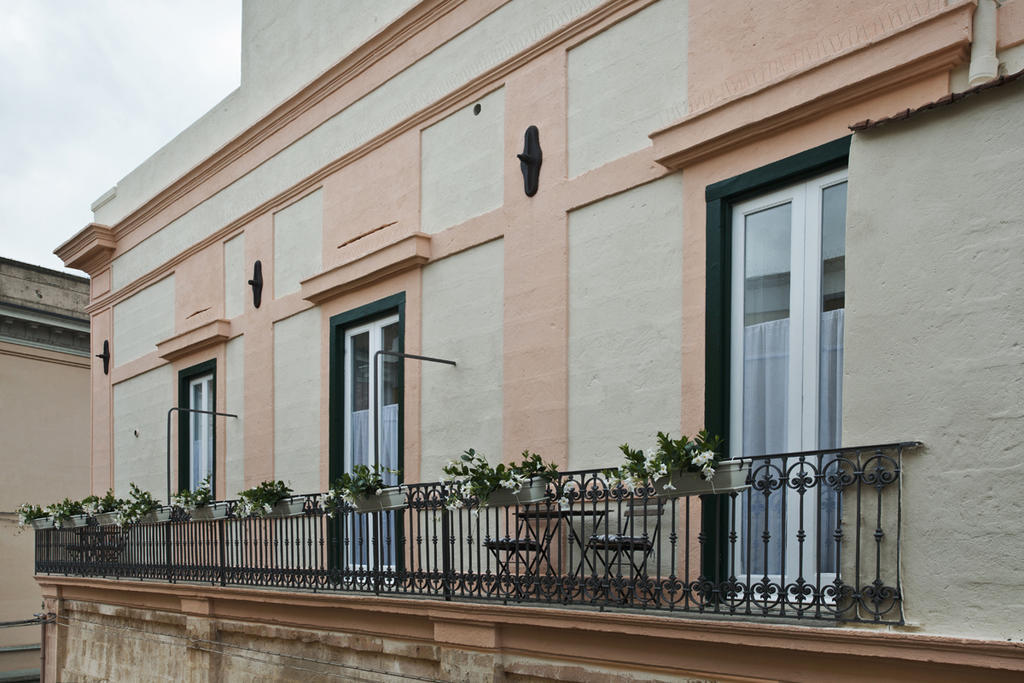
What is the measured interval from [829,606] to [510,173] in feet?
16.4

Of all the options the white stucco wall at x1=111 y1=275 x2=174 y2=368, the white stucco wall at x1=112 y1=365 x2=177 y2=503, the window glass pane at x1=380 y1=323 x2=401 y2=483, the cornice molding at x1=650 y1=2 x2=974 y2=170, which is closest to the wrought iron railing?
the window glass pane at x1=380 y1=323 x2=401 y2=483

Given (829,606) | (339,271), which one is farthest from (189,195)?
(829,606)

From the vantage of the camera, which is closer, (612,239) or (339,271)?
(612,239)

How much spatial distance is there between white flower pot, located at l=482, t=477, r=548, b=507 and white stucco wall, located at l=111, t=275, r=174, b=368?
9135 mm

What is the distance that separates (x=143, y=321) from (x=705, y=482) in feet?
40.0

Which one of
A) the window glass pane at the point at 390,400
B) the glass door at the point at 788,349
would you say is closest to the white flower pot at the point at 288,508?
the window glass pane at the point at 390,400

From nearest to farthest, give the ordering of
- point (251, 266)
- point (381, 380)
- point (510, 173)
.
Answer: point (510, 173) < point (381, 380) < point (251, 266)

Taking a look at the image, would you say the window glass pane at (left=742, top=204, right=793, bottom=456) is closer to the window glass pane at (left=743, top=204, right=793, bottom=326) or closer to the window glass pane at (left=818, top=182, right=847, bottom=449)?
the window glass pane at (left=743, top=204, right=793, bottom=326)

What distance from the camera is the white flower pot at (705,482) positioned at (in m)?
6.25

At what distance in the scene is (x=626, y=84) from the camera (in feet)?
27.7

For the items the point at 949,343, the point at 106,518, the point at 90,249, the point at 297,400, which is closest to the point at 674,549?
the point at 949,343

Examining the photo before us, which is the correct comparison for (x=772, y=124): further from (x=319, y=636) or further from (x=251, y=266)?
(x=251, y=266)

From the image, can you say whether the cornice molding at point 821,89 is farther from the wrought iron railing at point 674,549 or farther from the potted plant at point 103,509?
the potted plant at point 103,509

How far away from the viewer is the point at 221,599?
1166 centimetres
